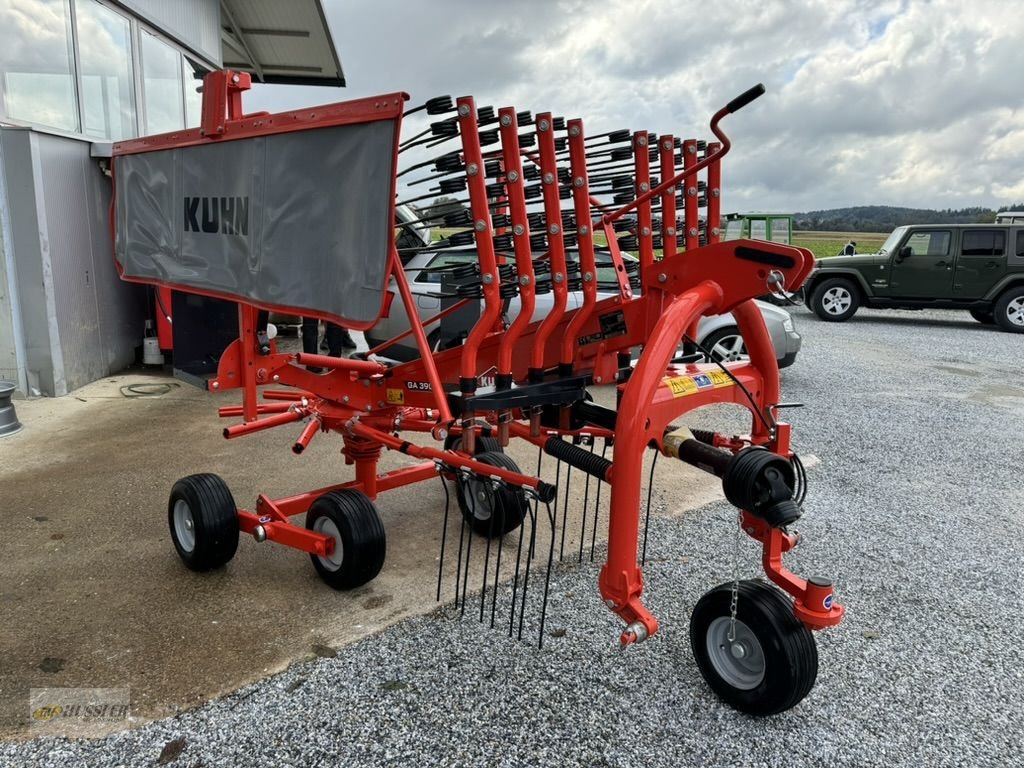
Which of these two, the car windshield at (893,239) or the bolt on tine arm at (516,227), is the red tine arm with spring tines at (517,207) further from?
the car windshield at (893,239)

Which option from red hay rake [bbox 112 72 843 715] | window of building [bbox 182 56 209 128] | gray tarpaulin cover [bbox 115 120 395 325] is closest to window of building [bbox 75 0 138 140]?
window of building [bbox 182 56 209 128]

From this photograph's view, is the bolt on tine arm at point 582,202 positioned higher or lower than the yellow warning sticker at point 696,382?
higher

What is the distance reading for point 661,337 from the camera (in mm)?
2410

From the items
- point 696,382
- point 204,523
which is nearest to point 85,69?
point 204,523

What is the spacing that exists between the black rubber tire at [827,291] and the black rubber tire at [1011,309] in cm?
238

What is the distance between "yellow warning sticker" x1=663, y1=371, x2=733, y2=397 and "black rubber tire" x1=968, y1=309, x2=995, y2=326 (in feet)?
44.5

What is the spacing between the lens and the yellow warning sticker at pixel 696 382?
2.58 metres

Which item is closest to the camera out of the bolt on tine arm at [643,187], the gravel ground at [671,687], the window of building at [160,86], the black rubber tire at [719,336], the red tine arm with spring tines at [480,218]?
the gravel ground at [671,687]

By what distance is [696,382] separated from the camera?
8.80 feet

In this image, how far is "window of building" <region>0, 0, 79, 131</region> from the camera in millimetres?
6234

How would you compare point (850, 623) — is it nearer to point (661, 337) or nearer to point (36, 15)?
point (661, 337)

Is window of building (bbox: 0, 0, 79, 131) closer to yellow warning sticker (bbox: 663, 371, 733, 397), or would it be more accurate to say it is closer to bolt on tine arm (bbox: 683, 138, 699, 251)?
bolt on tine arm (bbox: 683, 138, 699, 251)

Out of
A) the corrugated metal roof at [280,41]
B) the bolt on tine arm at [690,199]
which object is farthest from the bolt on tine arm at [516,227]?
the corrugated metal roof at [280,41]

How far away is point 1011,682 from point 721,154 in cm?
231
